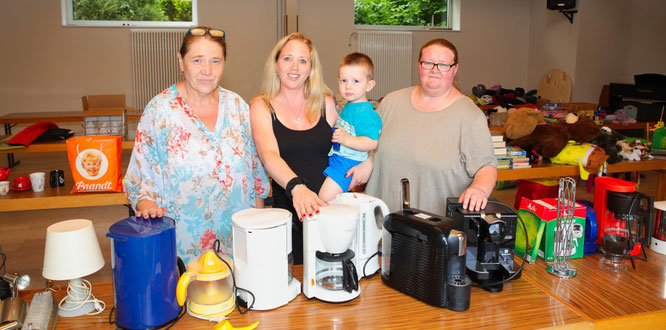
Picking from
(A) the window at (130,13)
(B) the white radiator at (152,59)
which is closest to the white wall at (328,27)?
(A) the window at (130,13)

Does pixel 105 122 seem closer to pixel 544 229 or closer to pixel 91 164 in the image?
pixel 91 164

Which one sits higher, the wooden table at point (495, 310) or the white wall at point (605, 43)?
the white wall at point (605, 43)

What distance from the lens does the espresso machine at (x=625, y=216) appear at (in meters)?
1.98

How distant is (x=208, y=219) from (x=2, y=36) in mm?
7900

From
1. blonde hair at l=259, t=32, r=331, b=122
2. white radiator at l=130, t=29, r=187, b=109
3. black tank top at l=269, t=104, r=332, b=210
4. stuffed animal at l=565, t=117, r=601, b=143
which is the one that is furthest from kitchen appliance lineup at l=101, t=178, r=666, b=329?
white radiator at l=130, t=29, r=187, b=109

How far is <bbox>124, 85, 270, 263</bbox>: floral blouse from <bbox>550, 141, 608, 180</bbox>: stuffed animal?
2.76 m

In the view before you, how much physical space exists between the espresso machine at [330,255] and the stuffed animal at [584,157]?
9.22ft

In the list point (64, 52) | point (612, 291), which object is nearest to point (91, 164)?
point (612, 291)

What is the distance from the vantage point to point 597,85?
8.93 m

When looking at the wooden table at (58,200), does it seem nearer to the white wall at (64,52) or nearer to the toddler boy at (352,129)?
the toddler boy at (352,129)

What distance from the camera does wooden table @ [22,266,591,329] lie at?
1410 millimetres

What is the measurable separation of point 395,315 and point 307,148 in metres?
0.87

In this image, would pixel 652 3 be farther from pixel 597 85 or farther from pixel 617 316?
pixel 617 316

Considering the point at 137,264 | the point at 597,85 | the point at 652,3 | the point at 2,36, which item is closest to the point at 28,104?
the point at 2,36
